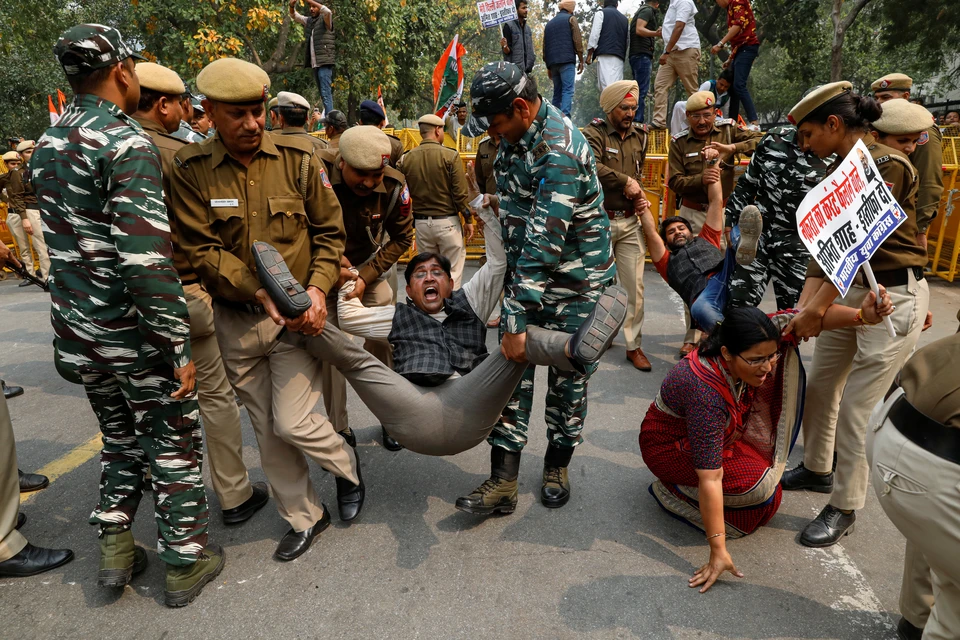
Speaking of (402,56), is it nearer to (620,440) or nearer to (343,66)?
(343,66)

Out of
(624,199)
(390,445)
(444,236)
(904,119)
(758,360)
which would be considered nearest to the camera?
(758,360)

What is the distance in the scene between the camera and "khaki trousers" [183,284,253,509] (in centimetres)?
306

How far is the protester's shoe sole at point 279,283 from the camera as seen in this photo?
8.07 feet

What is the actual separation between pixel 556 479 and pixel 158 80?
2.81 m

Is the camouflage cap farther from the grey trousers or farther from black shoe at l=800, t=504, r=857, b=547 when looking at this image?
black shoe at l=800, t=504, r=857, b=547

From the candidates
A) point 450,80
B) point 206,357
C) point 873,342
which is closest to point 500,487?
point 206,357

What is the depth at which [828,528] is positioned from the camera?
2922 mm

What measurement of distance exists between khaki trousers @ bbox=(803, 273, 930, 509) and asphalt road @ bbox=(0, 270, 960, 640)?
1.16 feet

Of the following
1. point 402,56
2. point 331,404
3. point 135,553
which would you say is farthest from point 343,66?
point 135,553

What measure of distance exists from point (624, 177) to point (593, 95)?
227ft

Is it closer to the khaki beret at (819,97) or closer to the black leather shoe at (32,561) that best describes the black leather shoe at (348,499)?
the black leather shoe at (32,561)

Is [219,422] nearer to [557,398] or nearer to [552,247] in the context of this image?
[557,398]

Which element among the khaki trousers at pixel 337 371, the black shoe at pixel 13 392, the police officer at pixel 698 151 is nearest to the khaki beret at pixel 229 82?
the khaki trousers at pixel 337 371

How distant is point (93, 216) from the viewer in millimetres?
2250
